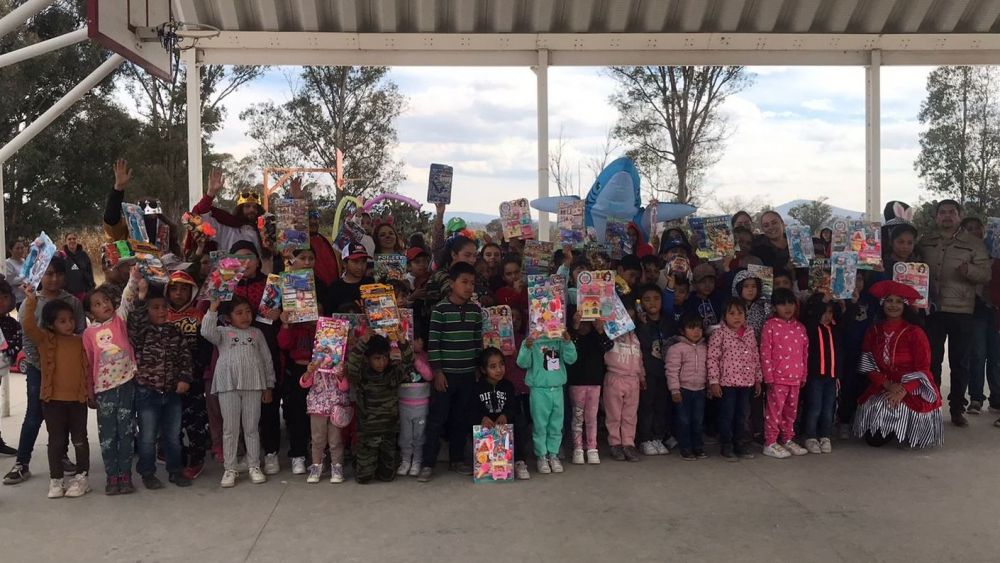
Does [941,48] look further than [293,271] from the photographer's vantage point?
Yes

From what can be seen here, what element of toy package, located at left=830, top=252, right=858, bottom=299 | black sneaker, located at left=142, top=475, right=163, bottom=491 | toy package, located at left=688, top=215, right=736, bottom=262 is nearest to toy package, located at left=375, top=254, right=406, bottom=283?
black sneaker, located at left=142, top=475, right=163, bottom=491

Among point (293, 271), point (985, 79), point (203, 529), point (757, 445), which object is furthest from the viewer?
point (985, 79)

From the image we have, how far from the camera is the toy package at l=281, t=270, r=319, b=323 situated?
518 cm

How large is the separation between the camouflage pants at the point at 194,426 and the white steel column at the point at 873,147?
24.6ft

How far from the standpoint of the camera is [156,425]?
5109 mm

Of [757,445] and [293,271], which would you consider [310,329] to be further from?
[757,445]

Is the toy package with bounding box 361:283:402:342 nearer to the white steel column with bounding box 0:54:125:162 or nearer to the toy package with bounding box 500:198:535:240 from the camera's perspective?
the toy package with bounding box 500:198:535:240

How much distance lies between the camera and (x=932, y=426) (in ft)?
19.0

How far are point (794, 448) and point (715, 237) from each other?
1.75 m

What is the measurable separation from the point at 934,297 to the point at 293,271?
214 inches

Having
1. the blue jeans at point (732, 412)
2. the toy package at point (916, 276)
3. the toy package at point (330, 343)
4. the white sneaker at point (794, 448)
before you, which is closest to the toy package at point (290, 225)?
the toy package at point (330, 343)

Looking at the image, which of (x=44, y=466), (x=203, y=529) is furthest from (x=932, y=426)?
(x=44, y=466)

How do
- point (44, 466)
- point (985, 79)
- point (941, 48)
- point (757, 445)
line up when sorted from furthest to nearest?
point (985, 79) < point (941, 48) < point (757, 445) < point (44, 466)

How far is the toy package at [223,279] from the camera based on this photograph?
5148 millimetres
